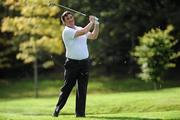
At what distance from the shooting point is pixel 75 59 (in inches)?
476

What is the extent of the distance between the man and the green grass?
54 cm

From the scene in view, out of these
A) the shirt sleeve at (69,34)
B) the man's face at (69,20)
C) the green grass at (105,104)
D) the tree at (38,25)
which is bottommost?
the green grass at (105,104)

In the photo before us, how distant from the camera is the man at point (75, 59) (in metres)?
11.9

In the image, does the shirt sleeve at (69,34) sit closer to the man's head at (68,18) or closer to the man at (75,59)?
the man at (75,59)

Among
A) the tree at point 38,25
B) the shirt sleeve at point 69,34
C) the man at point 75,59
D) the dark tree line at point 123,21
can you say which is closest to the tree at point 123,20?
the dark tree line at point 123,21

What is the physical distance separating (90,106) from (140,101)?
1673 millimetres

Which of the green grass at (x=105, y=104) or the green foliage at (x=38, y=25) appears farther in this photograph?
the green foliage at (x=38, y=25)

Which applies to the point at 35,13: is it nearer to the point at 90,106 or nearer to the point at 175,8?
the point at 175,8

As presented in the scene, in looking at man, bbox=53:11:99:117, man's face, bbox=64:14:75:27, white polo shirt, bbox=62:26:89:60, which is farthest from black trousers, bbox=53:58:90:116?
man's face, bbox=64:14:75:27

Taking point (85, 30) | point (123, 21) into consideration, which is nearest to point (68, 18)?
point (85, 30)

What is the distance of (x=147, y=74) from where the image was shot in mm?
26062

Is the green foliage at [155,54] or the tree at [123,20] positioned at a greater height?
the tree at [123,20]

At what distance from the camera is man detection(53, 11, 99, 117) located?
1192cm

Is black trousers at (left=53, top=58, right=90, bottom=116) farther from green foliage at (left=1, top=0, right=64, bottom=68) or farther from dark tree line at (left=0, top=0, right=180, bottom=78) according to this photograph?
dark tree line at (left=0, top=0, right=180, bottom=78)
